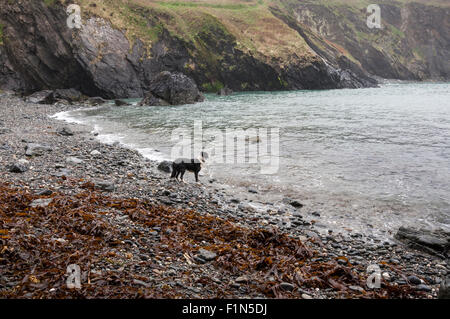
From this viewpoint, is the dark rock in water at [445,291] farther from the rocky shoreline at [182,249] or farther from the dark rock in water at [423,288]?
the dark rock in water at [423,288]

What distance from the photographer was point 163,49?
60.2 meters

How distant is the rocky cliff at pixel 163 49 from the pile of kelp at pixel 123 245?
47640 millimetres

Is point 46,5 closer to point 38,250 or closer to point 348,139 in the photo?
point 348,139

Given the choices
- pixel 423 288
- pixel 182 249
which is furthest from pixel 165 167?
pixel 423 288

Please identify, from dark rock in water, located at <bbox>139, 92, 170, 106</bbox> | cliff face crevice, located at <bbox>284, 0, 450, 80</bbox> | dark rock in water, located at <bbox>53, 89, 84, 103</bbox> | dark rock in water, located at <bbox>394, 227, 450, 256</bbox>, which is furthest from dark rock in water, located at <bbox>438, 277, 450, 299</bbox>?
cliff face crevice, located at <bbox>284, 0, 450, 80</bbox>

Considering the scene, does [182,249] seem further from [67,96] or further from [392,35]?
[392,35]

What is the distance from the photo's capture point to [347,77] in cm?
7675

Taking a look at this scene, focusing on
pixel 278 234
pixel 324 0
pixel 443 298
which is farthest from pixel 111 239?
pixel 324 0

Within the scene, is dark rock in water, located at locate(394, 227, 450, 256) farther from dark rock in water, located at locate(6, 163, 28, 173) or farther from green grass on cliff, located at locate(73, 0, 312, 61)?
green grass on cliff, located at locate(73, 0, 312, 61)

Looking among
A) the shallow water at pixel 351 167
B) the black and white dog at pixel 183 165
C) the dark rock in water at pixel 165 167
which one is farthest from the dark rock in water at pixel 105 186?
the shallow water at pixel 351 167

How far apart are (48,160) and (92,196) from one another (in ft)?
16.7

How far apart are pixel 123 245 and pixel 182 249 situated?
1.09 metres

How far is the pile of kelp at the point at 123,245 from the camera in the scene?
14.0ft

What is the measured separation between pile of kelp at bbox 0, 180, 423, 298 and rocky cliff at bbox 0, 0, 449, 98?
1876 inches
